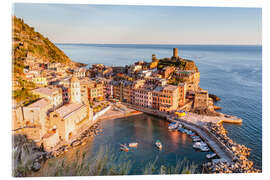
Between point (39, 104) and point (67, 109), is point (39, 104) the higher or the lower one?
the higher one

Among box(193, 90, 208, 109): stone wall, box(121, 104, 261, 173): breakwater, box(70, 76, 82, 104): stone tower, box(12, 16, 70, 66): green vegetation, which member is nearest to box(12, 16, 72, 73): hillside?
box(12, 16, 70, 66): green vegetation

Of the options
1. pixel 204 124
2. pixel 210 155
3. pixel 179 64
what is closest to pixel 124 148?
pixel 210 155

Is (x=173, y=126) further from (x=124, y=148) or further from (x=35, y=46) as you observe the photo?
(x=35, y=46)

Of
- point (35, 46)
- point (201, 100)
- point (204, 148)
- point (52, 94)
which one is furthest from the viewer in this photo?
point (35, 46)

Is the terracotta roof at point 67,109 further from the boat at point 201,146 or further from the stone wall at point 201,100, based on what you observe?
the stone wall at point 201,100

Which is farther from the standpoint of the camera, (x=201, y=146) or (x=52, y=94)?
(x=52, y=94)

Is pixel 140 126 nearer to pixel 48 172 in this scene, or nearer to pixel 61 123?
pixel 61 123

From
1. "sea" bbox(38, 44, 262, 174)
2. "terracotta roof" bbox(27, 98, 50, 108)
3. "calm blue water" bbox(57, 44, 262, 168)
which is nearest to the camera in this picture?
"terracotta roof" bbox(27, 98, 50, 108)

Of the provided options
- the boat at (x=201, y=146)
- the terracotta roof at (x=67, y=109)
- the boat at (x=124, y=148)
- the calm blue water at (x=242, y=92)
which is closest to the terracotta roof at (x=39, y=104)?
the terracotta roof at (x=67, y=109)

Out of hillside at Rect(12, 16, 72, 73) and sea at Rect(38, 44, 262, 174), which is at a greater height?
hillside at Rect(12, 16, 72, 73)

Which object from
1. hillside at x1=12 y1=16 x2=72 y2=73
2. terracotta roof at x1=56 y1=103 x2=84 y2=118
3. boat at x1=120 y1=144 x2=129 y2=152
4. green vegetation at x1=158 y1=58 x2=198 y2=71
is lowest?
boat at x1=120 y1=144 x2=129 y2=152

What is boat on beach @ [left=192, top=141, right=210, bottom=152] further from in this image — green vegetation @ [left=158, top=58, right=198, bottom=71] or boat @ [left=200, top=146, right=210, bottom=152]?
green vegetation @ [left=158, top=58, right=198, bottom=71]

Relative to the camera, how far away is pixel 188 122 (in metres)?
11.9

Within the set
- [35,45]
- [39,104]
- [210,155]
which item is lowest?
[210,155]
